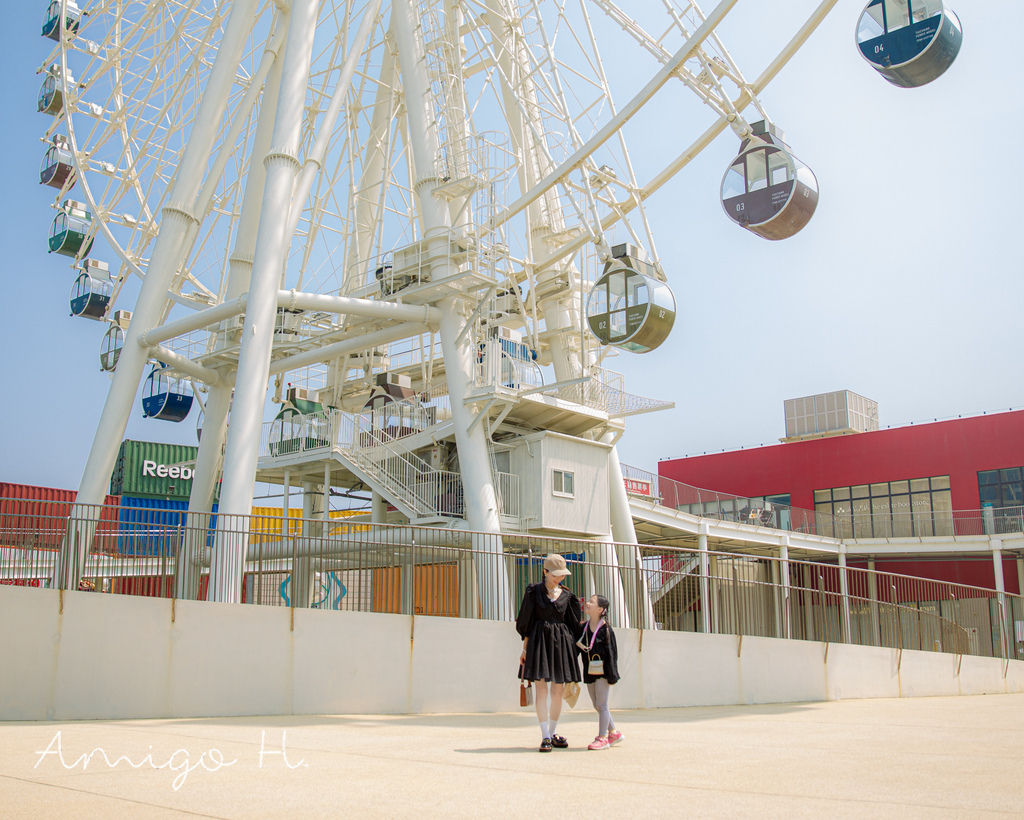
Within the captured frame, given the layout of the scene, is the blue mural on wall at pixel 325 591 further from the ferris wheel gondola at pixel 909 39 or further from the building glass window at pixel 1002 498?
the building glass window at pixel 1002 498

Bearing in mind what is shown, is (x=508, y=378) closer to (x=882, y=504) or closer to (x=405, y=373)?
(x=405, y=373)

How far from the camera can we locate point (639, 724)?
12328 millimetres

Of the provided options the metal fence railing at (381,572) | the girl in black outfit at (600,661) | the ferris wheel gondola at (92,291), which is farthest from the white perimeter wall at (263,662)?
the ferris wheel gondola at (92,291)

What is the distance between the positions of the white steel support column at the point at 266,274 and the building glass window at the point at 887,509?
36.2 meters

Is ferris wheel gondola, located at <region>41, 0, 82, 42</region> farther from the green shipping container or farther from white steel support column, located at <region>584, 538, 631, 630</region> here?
white steel support column, located at <region>584, 538, 631, 630</region>

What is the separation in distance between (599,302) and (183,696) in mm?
12268

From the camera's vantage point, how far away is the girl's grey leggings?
8.91 metres

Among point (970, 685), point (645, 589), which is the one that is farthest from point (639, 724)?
point (970, 685)

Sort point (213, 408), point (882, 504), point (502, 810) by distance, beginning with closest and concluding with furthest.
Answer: point (502, 810) < point (213, 408) < point (882, 504)

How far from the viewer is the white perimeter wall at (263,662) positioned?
12656 mm

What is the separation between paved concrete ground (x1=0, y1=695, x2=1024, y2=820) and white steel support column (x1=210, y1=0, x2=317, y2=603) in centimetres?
817

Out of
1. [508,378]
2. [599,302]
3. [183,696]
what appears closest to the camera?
[183,696]

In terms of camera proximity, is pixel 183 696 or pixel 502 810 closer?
pixel 502 810

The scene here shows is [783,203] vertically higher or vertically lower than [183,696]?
higher
